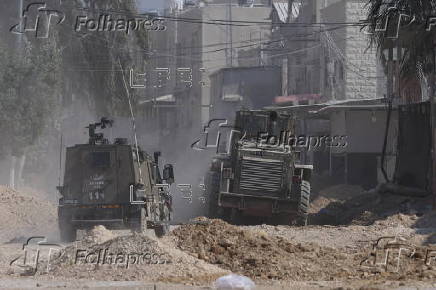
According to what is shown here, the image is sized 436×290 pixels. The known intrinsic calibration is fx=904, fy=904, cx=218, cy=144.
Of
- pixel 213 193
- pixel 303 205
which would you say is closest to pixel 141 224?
pixel 213 193

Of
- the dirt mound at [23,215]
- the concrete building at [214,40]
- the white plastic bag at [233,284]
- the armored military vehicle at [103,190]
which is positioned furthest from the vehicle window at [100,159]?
the concrete building at [214,40]

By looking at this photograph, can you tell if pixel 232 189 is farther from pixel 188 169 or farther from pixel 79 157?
pixel 188 169

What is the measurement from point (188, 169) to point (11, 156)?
1523 centimetres

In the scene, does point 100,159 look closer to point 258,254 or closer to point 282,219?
point 258,254

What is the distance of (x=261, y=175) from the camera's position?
24.3m

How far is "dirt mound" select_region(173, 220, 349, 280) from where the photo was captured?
14.2m

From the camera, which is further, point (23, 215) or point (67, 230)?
point (23, 215)

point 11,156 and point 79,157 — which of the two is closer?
point 79,157

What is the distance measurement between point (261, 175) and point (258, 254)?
29.1 feet

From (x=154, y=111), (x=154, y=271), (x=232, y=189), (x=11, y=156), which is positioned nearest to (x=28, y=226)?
(x=232, y=189)

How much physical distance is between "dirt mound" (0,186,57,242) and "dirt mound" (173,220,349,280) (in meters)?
7.95

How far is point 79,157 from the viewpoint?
65.8 feet

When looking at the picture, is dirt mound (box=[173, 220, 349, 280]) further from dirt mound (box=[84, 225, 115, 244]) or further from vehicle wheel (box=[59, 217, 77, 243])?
vehicle wheel (box=[59, 217, 77, 243])

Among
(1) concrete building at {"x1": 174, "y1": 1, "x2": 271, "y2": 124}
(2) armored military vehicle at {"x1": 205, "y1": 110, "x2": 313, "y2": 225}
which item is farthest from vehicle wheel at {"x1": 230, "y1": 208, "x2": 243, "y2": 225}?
(1) concrete building at {"x1": 174, "y1": 1, "x2": 271, "y2": 124}
